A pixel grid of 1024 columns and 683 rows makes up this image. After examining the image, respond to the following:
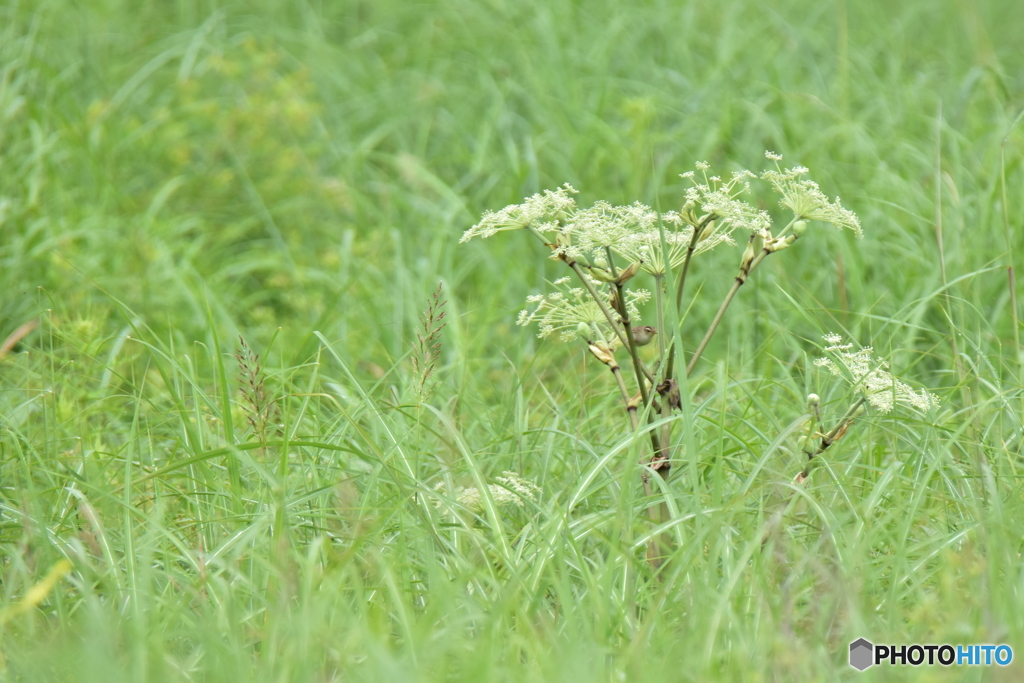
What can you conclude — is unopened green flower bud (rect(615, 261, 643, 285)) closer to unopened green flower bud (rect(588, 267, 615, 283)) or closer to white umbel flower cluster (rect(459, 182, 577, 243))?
unopened green flower bud (rect(588, 267, 615, 283))

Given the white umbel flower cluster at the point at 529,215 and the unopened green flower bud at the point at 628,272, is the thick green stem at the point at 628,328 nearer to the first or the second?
the unopened green flower bud at the point at 628,272

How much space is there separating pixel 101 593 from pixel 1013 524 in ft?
5.47

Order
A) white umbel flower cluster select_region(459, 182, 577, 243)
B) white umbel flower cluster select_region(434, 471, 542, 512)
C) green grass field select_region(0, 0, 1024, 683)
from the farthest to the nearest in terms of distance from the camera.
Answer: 1. white umbel flower cluster select_region(434, 471, 542, 512)
2. white umbel flower cluster select_region(459, 182, 577, 243)
3. green grass field select_region(0, 0, 1024, 683)

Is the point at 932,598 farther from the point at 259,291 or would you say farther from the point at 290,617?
the point at 259,291

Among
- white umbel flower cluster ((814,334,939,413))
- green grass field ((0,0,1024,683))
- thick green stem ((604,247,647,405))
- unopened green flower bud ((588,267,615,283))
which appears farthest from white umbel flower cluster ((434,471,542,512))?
white umbel flower cluster ((814,334,939,413))

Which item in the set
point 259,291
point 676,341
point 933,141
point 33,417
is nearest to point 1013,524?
point 676,341

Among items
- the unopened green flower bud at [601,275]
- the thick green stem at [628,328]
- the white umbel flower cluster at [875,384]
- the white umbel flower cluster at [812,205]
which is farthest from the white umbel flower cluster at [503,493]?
the white umbel flower cluster at [812,205]

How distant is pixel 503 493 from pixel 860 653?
2.45 ft

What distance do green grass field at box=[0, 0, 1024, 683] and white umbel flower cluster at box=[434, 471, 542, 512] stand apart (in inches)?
1.4

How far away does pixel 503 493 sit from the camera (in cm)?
201

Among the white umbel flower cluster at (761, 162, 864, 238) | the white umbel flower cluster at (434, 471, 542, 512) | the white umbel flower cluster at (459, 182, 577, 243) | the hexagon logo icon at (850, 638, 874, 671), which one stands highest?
the white umbel flower cluster at (459, 182, 577, 243)

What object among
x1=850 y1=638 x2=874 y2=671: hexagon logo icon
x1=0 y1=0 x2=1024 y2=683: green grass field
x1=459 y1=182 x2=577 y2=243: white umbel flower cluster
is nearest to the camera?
x1=850 y1=638 x2=874 y2=671: hexagon logo icon

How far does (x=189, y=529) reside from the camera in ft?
6.75

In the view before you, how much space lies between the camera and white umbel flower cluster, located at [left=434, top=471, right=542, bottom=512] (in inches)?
78.8
